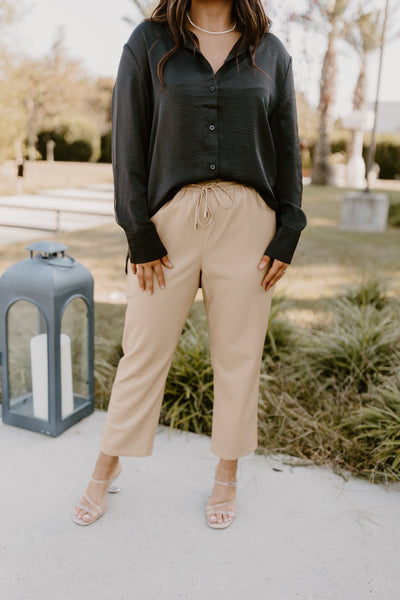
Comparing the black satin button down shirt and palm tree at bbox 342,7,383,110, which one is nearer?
the black satin button down shirt

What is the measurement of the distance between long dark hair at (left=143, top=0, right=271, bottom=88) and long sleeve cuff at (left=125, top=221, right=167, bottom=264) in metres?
0.44

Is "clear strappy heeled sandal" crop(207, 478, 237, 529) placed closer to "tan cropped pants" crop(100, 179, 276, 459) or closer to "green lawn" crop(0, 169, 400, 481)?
"tan cropped pants" crop(100, 179, 276, 459)

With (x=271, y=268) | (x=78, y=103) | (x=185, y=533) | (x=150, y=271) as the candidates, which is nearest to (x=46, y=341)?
(x=150, y=271)

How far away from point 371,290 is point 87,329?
8.14 ft

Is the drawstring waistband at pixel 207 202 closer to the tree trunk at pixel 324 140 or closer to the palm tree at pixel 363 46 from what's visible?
the tree trunk at pixel 324 140

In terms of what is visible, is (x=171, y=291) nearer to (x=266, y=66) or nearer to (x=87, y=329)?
(x=266, y=66)

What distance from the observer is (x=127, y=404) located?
6.14ft

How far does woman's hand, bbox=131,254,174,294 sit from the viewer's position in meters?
1.75

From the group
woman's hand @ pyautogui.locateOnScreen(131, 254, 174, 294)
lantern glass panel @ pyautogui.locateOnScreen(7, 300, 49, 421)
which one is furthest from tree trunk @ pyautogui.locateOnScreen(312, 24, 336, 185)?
woman's hand @ pyautogui.locateOnScreen(131, 254, 174, 294)

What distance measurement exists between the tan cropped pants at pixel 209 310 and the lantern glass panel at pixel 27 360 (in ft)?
2.22

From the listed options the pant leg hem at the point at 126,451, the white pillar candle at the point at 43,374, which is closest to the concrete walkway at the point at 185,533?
the white pillar candle at the point at 43,374

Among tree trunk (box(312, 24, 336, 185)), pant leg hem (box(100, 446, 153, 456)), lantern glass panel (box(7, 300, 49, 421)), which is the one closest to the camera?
pant leg hem (box(100, 446, 153, 456))

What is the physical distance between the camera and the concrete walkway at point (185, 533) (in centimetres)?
165

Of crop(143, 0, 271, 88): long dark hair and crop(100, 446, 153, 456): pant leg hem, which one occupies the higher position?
crop(143, 0, 271, 88): long dark hair
